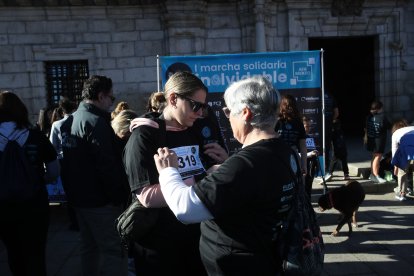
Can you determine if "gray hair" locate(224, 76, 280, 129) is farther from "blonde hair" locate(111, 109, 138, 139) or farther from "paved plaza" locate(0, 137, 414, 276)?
"paved plaza" locate(0, 137, 414, 276)

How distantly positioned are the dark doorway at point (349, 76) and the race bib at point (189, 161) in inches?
450

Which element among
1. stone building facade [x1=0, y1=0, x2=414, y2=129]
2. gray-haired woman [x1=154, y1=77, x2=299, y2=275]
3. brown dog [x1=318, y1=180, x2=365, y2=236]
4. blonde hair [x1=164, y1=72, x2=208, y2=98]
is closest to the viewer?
gray-haired woman [x1=154, y1=77, x2=299, y2=275]

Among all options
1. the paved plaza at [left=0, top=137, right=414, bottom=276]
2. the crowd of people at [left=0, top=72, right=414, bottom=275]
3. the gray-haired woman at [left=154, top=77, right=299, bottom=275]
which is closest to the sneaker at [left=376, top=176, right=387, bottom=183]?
the paved plaza at [left=0, top=137, right=414, bottom=276]

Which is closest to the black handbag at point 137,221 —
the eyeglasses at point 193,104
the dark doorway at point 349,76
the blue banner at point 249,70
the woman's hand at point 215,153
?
the woman's hand at point 215,153

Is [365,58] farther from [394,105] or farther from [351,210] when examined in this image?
[351,210]

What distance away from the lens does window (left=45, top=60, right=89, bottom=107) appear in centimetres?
1096

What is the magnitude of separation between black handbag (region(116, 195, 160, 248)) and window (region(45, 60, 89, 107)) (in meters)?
9.60

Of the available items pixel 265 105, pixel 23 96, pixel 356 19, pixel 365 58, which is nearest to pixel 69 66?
pixel 23 96

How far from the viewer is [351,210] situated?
4.69 metres

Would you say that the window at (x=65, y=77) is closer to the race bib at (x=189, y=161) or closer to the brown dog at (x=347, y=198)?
the brown dog at (x=347, y=198)

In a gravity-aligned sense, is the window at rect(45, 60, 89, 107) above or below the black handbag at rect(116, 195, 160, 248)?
above

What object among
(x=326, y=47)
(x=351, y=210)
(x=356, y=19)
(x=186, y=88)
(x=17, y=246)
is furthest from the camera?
(x=326, y=47)

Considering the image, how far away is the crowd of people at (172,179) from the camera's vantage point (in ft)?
5.63

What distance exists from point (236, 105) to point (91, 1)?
996cm
